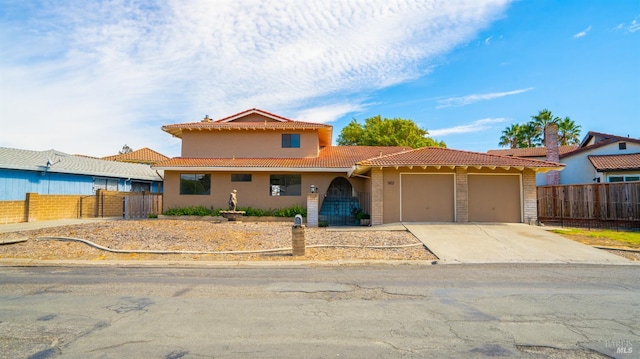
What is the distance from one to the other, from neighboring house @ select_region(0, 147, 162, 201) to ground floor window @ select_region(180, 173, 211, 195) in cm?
719

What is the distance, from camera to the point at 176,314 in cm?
585

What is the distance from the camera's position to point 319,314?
19.3ft

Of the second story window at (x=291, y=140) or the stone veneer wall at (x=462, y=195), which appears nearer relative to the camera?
the stone veneer wall at (x=462, y=195)

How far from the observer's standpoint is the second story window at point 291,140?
23578 millimetres

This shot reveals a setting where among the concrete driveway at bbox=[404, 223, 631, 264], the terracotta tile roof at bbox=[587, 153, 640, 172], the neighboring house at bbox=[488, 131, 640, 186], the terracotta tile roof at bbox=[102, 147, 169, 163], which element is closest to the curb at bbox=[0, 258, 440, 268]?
the concrete driveway at bbox=[404, 223, 631, 264]

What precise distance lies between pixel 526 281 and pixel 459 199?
9964 mm

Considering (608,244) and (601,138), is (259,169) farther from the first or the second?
(601,138)

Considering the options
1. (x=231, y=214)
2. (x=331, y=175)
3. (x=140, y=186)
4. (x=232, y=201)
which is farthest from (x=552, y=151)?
(x=140, y=186)

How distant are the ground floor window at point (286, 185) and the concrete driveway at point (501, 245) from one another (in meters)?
7.43

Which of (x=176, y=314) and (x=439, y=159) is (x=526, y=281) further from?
(x=439, y=159)

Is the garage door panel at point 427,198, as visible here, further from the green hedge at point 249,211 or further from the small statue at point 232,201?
the small statue at point 232,201

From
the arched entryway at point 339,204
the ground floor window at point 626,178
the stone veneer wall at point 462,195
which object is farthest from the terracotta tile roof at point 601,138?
the arched entryway at point 339,204

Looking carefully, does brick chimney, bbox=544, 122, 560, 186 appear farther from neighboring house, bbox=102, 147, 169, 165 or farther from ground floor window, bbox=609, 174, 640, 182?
neighboring house, bbox=102, 147, 169, 165

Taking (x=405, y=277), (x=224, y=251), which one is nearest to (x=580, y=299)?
(x=405, y=277)
